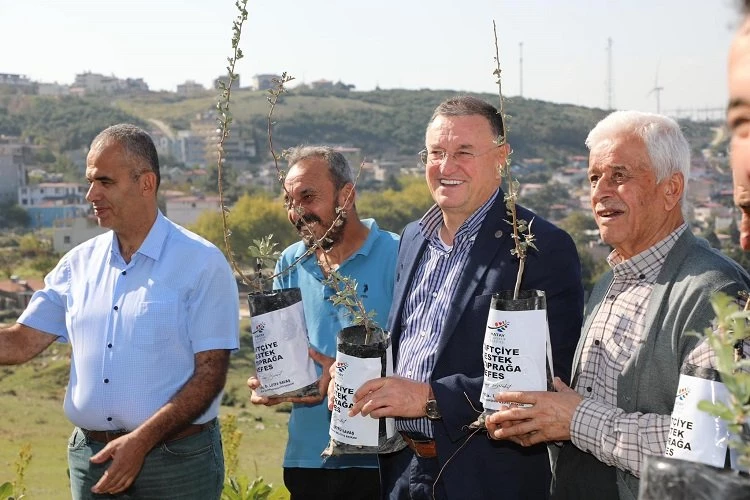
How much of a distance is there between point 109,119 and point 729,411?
115m

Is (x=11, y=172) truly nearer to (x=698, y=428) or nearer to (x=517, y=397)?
(x=517, y=397)

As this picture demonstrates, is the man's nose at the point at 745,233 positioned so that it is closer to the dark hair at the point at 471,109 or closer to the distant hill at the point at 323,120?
the dark hair at the point at 471,109

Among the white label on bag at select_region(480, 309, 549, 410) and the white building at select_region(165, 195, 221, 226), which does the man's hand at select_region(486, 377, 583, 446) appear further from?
the white building at select_region(165, 195, 221, 226)

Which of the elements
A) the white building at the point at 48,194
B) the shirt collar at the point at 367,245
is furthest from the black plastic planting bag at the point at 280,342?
the white building at the point at 48,194

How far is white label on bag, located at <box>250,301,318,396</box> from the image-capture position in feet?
8.75

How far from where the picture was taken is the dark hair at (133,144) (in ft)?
11.3

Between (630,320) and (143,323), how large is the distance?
1696 millimetres

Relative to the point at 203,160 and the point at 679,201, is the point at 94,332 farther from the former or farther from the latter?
the point at 203,160

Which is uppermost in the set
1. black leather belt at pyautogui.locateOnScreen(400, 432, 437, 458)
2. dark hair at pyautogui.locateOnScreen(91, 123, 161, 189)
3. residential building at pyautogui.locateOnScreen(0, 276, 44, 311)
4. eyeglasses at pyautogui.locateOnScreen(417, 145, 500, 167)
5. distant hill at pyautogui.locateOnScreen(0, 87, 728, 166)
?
distant hill at pyautogui.locateOnScreen(0, 87, 728, 166)

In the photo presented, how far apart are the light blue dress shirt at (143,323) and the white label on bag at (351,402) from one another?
0.94 metres

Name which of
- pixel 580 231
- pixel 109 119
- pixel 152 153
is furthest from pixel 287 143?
pixel 152 153

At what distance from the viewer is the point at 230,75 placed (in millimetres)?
2545

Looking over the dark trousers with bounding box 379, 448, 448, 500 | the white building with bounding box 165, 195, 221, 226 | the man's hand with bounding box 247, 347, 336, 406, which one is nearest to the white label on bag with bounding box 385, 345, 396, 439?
the dark trousers with bounding box 379, 448, 448, 500

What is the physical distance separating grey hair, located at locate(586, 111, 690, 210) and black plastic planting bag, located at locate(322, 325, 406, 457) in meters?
0.80
